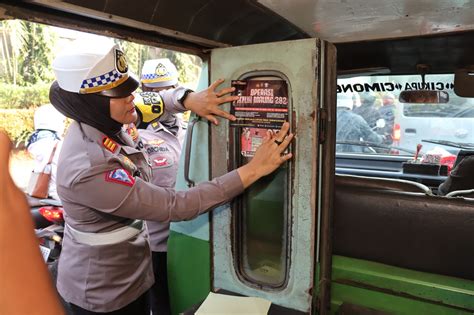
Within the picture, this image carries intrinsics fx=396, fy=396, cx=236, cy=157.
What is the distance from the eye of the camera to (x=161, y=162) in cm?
284

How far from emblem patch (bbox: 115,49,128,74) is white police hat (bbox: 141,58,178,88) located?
1330 mm

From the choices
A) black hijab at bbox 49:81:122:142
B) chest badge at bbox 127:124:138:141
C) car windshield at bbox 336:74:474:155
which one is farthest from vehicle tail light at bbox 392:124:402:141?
black hijab at bbox 49:81:122:142

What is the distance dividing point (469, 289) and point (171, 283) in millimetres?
1562

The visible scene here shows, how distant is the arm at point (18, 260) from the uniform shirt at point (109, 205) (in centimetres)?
101

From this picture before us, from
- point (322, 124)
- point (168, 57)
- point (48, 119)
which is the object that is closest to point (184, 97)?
point (322, 124)

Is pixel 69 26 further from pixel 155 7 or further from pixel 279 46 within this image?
pixel 279 46

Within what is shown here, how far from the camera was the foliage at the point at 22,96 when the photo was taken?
8.63 meters

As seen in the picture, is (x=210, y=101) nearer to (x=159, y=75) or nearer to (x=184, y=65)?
(x=159, y=75)

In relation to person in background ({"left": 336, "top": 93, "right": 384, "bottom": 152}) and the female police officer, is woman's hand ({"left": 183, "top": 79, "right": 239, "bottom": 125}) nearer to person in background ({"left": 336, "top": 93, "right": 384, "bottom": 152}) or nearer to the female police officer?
the female police officer

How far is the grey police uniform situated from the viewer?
162cm

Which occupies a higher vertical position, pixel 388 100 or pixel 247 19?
pixel 247 19

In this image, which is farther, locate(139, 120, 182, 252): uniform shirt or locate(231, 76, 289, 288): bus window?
locate(139, 120, 182, 252): uniform shirt

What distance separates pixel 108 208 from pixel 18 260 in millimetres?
1086

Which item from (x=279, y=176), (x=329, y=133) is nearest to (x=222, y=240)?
(x=279, y=176)
